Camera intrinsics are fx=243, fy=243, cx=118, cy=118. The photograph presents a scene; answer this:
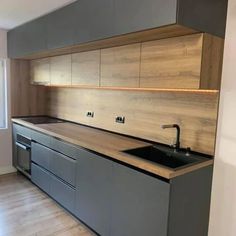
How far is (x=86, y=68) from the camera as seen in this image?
2781mm

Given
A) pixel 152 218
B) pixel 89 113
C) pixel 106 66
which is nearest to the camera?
pixel 152 218

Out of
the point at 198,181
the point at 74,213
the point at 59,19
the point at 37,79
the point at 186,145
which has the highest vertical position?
the point at 59,19

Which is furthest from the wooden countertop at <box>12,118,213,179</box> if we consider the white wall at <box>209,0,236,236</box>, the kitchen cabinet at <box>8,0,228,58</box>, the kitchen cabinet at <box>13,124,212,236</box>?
the kitchen cabinet at <box>8,0,228,58</box>

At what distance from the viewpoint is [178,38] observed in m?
1.88

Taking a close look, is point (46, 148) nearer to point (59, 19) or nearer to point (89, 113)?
point (89, 113)

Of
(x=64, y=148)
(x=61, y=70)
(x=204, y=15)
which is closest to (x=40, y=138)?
(x=64, y=148)

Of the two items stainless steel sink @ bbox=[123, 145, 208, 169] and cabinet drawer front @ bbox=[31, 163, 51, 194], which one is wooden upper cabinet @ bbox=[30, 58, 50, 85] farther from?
stainless steel sink @ bbox=[123, 145, 208, 169]

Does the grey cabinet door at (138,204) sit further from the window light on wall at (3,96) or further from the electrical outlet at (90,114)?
the window light on wall at (3,96)

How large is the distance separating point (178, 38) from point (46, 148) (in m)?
2.06

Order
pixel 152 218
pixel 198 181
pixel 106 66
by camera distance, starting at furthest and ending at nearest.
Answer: pixel 106 66, pixel 198 181, pixel 152 218

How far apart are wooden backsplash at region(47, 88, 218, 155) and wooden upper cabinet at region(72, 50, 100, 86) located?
40 centimetres

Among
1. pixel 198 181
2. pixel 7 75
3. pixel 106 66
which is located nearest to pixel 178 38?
pixel 106 66

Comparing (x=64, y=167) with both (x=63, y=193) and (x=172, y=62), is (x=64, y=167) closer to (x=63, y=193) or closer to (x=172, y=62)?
(x=63, y=193)

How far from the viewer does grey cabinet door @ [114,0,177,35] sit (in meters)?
1.68
